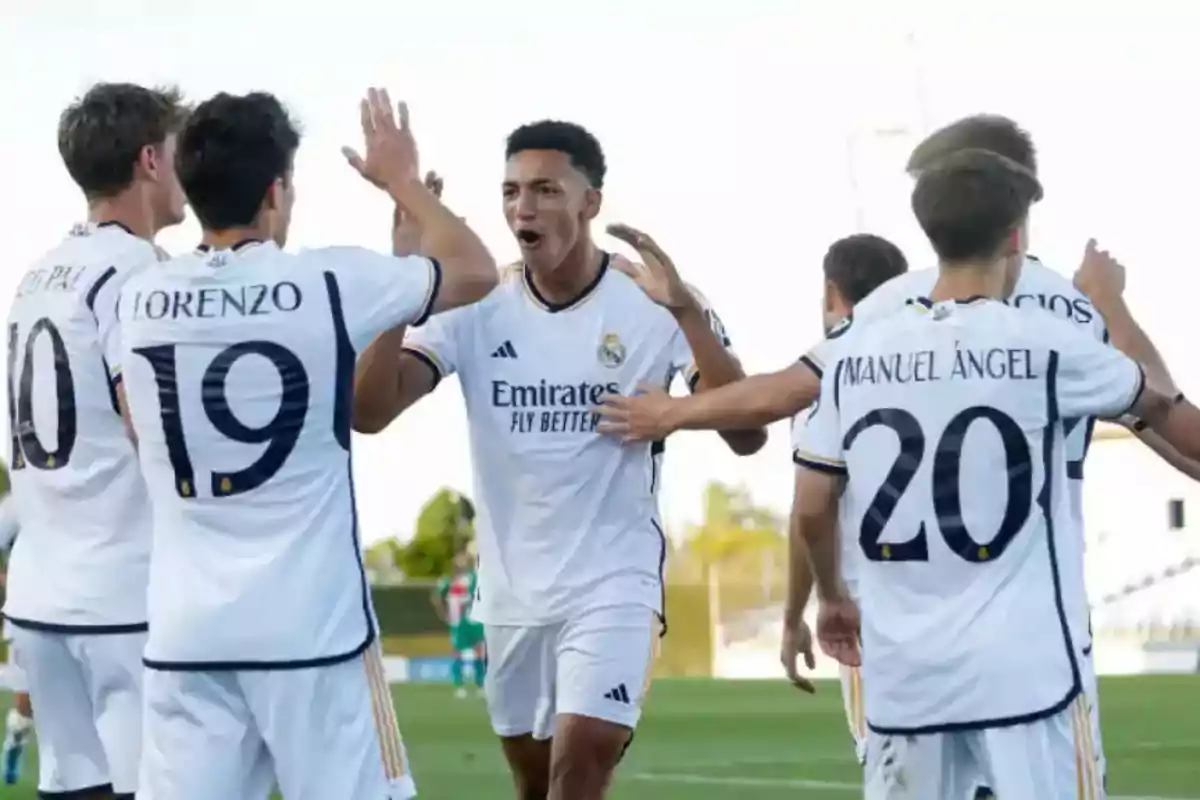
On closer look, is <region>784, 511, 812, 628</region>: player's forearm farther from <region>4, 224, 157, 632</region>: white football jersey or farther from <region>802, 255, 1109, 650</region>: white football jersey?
<region>4, 224, 157, 632</region>: white football jersey

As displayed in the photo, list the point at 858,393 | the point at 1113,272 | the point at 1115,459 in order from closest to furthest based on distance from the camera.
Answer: the point at 858,393, the point at 1113,272, the point at 1115,459

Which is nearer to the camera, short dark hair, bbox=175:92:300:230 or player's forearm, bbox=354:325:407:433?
short dark hair, bbox=175:92:300:230

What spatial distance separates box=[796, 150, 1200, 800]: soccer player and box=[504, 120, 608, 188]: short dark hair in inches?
105

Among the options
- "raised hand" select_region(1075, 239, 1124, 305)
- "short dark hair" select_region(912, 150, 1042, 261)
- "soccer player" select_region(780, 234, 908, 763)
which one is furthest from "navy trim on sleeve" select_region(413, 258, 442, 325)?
"soccer player" select_region(780, 234, 908, 763)

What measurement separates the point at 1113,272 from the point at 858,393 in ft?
3.49

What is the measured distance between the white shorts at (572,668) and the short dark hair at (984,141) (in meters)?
1.91

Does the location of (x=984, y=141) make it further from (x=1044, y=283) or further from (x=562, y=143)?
(x=562, y=143)

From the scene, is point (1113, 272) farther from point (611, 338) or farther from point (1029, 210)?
point (611, 338)

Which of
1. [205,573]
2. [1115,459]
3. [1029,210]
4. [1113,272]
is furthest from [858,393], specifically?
[1115,459]

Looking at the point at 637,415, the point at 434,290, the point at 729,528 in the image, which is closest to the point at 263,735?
the point at 434,290

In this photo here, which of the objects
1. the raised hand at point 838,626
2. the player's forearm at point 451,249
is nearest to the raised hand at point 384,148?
the player's forearm at point 451,249

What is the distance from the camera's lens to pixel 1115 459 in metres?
57.2

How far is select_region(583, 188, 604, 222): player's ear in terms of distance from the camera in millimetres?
8211

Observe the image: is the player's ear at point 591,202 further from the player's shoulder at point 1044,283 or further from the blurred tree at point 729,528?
the blurred tree at point 729,528
